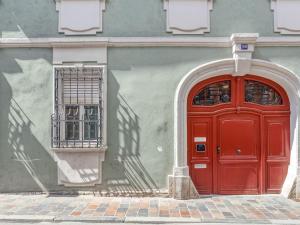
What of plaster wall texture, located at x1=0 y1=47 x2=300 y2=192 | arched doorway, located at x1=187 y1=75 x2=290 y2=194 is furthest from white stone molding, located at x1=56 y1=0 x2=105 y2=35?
arched doorway, located at x1=187 y1=75 x2=290 y2=194

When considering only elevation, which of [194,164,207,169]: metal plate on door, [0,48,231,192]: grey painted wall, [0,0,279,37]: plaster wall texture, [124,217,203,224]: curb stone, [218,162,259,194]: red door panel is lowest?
[124,217,203,224]: curb stone

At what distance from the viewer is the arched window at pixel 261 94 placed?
6574mm

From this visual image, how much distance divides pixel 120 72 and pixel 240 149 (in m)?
3.16

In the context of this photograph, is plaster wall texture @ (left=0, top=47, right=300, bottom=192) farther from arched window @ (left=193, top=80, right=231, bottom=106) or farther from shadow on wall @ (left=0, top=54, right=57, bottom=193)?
arched window @ (left=193, top=80, right=231, bottom=106)

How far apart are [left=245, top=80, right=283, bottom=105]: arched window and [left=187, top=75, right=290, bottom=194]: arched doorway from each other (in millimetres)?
81

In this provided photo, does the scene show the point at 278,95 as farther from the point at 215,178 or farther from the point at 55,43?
the point at 55,43

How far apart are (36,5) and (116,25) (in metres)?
1.80

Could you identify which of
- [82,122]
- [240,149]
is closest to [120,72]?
[82,122]

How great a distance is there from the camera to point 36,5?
20.8ft

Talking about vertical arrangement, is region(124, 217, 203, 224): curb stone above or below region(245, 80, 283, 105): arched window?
below

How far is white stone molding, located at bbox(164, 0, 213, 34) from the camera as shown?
6285mm

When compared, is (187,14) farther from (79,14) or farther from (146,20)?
(79,14)

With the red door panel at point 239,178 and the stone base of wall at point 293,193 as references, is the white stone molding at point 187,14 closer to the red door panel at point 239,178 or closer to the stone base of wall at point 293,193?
the red door panel at point 239,178

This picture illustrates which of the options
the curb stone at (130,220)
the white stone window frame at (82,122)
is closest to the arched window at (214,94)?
the white stone window frame at (82,122)
